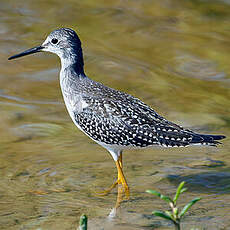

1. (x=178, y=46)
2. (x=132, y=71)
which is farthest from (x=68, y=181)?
(x=178, y=46)

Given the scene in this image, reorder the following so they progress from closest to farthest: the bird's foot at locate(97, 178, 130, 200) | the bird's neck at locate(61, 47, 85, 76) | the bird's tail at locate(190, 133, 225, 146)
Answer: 1. the bird's tail at locate(190, 133, 225, 146)
2. the bird's foot at locate(97, 178, 130, 200)
3. the bird's neck at locate(61, 47, 85, 76)

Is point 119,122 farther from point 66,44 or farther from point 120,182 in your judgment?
point 66,44

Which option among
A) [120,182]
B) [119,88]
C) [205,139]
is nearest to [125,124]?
[120,182]

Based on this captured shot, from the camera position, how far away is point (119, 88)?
13.0 m

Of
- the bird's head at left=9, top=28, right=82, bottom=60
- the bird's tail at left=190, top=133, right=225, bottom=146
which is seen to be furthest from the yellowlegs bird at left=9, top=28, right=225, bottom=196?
the bird's head at left=9, top=28, right=82, bottom=60

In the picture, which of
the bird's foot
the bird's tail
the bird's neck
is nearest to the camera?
the bird's tail

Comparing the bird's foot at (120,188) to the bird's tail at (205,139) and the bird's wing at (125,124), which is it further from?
the bird's tail at (205,139)

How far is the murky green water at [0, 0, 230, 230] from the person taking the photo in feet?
27.9

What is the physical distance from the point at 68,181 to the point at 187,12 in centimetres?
850

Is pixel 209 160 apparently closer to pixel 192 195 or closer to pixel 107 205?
pixel 192 195

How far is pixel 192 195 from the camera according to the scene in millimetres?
8969

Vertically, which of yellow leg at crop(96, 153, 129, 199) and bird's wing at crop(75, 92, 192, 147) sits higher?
bird's wing at crop(75, 92, 192, 147)

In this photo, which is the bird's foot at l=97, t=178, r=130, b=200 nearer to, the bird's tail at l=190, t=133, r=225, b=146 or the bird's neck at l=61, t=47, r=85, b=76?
the bird's tail at l=190, t=133, r=225, b=146

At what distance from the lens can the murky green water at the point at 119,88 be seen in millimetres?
8508
